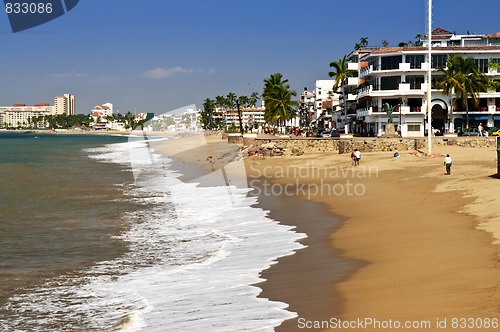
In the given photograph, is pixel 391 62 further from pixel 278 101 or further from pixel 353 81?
pixel 278 101

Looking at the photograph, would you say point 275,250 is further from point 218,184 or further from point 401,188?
point 218,184

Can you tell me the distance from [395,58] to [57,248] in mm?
58706

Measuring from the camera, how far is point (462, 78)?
2584 inches

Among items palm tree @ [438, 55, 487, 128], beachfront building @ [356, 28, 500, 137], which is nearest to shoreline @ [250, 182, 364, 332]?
palm tree @ [438, 55, 487, 128]

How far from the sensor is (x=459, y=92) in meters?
66.7

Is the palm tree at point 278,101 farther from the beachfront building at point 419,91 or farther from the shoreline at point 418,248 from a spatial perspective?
the shoreline at point 418,248

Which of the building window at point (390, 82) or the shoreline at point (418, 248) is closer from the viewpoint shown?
the shoreline at point (418, 248)

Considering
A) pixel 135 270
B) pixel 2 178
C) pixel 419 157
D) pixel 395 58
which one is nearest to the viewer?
pixel 135 270

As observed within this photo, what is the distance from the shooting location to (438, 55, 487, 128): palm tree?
216ft

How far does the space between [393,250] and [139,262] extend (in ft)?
22.2

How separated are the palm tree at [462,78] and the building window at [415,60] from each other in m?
2.91

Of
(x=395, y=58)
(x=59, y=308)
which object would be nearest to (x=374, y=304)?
(x=59, y=308)
